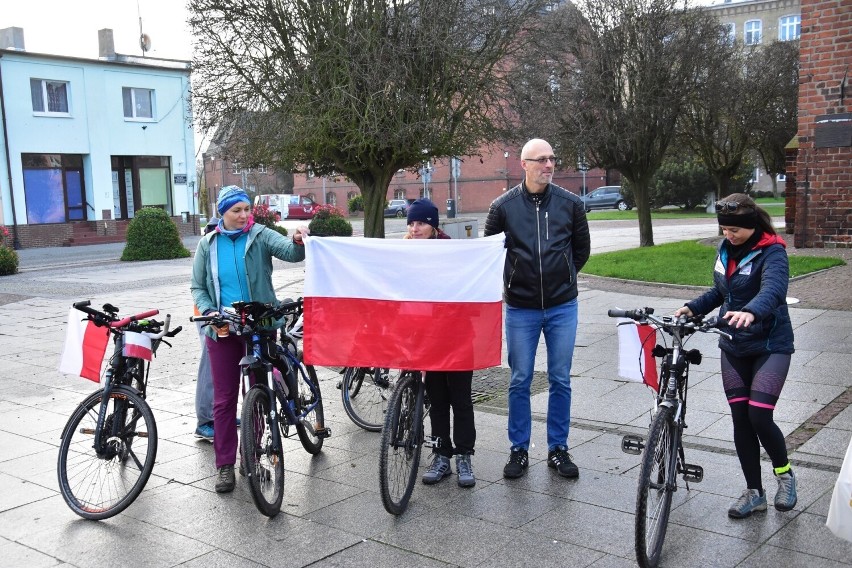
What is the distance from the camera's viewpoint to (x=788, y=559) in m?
4.01

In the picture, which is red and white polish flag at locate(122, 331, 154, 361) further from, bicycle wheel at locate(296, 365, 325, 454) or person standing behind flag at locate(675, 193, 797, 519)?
person standing behind flag at locate(675, 193, 797, 519)

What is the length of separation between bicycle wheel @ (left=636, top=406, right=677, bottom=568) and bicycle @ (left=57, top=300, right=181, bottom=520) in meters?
2.87

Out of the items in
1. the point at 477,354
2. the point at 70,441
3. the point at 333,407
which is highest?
the point at 477,354

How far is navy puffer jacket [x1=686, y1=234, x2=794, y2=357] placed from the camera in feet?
14.2

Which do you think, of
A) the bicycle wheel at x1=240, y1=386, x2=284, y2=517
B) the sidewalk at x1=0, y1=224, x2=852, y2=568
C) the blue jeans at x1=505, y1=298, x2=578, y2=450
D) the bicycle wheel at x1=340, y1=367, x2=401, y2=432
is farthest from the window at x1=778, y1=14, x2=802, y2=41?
the bicycle wheel at x1=240, y1=386, x2=284, y2=517

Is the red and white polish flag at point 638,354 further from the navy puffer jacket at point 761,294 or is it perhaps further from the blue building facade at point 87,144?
the blue building facade at point 87,144

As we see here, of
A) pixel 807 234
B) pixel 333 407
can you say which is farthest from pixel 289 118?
pixel 807 234

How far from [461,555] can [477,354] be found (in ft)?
4.14

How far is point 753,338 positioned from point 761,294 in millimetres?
299

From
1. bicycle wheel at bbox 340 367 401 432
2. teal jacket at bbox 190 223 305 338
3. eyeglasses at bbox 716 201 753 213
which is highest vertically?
eyeglasses at bbox 716 201 753 213

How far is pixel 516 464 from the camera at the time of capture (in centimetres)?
534

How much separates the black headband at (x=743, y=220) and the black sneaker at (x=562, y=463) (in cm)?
182

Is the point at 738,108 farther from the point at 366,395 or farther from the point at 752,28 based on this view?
the point at 752,28

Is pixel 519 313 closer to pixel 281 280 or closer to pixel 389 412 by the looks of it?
pixel 389 412
